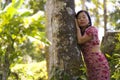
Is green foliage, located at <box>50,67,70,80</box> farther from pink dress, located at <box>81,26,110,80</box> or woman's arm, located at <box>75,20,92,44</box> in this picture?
woman's arm, located at <box>75,20,92,44</box>

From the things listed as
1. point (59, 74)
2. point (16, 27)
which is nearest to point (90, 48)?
point (59, 74)

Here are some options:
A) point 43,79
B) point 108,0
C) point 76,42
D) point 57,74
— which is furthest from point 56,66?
point 108,0

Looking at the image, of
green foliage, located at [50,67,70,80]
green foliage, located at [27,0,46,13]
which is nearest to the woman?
green foliage, located at [50,67,70,80]

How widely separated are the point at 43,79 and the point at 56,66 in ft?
27.4

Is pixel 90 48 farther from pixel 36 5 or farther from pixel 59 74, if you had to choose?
pixel 36 5

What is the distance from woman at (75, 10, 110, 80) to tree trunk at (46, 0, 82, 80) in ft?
0.31

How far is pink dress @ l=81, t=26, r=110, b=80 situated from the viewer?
15.0 ft

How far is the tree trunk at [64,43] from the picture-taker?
14.7 feet

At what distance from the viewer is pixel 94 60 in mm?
4609

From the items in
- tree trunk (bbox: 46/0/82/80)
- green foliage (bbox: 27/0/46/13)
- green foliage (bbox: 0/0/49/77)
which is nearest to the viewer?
green foliage (bbox: 0/0/49/77)

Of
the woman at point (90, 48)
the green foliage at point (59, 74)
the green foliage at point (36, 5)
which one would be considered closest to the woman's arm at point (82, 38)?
the woman at point (90, 48)

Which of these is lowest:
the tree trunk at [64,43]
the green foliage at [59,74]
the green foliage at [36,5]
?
the green foliage at [59,74]

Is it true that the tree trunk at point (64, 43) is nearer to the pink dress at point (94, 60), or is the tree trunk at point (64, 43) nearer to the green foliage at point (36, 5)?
the pink dress at point (94, 60)

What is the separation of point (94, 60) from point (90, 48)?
19 cm
